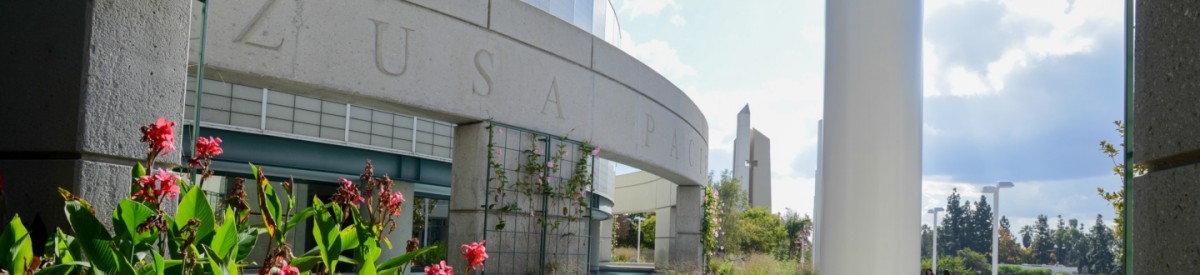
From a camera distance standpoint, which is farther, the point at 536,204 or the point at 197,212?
the point at 536,204

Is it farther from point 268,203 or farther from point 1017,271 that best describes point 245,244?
point 1017,271

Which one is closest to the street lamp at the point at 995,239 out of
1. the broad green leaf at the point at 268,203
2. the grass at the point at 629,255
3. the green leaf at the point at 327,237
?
the green leaf at the point at 327,237

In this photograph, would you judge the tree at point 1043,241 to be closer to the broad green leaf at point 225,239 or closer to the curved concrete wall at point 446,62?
the broad green leaf at point 225,239

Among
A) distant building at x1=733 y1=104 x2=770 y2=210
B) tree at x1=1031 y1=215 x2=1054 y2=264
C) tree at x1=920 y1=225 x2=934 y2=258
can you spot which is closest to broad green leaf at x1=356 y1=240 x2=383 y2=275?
tree at x1=1031 y1=215 x2=1054 y2=264

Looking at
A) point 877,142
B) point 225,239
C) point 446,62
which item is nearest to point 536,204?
point 446,62

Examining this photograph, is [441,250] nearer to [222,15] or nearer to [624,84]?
[624,84]

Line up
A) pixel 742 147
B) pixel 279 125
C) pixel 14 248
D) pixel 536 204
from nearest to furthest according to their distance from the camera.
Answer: pixel 14 248 → pixel 536 204 → pixel 279 125 → pixel 742 147

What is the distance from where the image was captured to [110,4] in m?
3.10

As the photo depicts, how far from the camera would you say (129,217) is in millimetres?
2410

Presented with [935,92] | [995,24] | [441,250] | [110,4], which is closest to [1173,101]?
[110,4]

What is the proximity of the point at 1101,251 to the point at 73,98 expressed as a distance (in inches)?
124

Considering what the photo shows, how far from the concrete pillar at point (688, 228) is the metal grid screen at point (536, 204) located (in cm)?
550

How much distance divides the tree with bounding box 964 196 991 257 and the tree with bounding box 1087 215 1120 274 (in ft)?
14.6

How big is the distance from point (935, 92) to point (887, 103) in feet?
10.4
